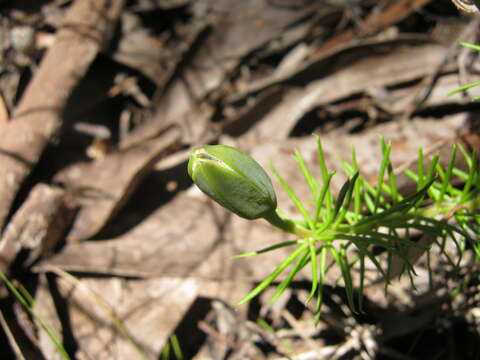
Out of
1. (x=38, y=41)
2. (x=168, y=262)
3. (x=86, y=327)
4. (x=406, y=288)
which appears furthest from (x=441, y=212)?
(x=38, y=41)

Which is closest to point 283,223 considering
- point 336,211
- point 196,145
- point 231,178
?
point 336,211

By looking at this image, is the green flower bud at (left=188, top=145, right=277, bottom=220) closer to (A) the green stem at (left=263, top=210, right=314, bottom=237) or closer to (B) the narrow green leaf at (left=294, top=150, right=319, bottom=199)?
(A) the green stem at (left=263, top=210, right=314, bottom=237)

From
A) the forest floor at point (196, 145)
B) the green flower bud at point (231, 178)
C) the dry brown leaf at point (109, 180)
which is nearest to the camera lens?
the green flower bud at point (231, 178)

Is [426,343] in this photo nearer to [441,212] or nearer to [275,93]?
[441,212]

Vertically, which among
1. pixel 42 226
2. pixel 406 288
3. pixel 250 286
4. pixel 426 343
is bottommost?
pixel 426 343

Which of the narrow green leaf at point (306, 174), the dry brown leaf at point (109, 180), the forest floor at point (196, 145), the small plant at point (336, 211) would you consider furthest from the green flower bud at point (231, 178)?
the dry brown leaf at point (109, 180)

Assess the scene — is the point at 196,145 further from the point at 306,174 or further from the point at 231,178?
the point at 231,178

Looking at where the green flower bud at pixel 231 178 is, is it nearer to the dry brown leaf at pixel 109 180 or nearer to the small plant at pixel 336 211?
the small plant at pixel 336 211
